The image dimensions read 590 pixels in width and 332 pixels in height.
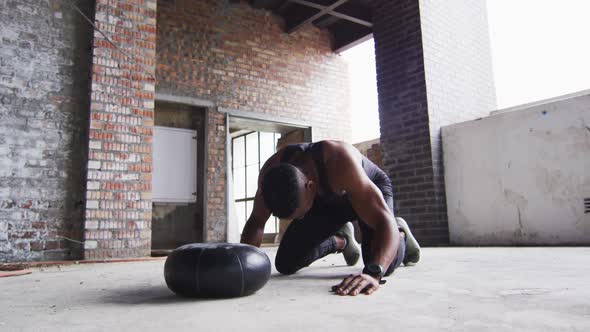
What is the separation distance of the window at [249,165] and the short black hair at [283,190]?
26.6ft

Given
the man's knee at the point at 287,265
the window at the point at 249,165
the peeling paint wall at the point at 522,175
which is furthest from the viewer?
the window at the point at 249,165

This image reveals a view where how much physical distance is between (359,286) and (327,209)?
1.04 metres

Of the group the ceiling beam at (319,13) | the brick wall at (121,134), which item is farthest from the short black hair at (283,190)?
the ceiling beam at (319,13)

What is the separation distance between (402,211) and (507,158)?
1.52 m

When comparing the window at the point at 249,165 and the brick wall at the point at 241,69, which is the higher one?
the brick wall at the point at 241,69

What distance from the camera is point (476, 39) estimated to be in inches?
259

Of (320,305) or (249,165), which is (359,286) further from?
(249,165)

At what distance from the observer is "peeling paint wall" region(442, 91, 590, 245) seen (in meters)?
4.60

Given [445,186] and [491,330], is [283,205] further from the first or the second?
[445,186]

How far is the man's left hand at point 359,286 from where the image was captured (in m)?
1.81

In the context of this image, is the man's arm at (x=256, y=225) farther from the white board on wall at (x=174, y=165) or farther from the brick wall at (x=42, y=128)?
the white board on wall at (x=174, y=165)

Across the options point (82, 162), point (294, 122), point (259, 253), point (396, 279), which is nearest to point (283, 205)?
point (259, 253)

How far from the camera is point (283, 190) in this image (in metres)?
2.05

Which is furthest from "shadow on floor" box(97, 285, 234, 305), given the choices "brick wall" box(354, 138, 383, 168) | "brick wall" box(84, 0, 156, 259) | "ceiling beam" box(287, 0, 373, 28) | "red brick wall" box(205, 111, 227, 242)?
"ceiling beam" box(287, 0, 373, 28)
